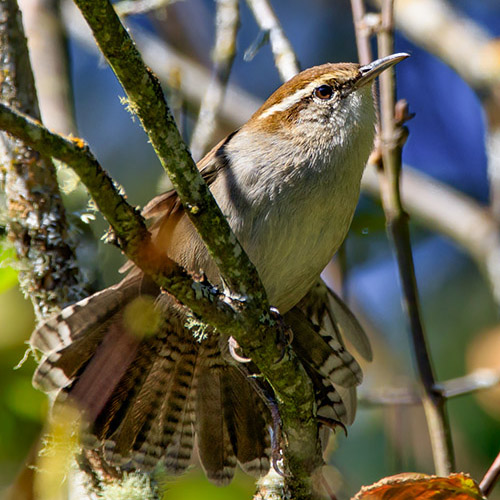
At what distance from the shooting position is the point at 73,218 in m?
3.50

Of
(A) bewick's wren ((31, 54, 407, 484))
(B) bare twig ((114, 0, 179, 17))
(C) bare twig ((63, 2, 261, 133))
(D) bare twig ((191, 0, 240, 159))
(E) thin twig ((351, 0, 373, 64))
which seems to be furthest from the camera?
(C) bare twig ((63, 2, 261, 133))

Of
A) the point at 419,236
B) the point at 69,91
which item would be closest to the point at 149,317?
the point at 69,91

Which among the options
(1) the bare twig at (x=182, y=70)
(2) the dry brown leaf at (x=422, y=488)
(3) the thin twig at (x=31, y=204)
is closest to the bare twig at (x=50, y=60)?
(1) the bare twig at (x=182, y=70)

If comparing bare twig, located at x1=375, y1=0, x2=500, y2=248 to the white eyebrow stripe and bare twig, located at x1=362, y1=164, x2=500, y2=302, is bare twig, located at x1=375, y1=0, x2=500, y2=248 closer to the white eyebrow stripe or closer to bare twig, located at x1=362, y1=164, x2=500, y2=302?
bare twig, located at x1=362, y1=164, x2=500, y2=302

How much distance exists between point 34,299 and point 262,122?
1291 millimetres

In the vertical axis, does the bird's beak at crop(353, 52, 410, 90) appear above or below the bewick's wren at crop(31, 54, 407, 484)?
above

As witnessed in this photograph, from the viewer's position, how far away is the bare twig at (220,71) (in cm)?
421

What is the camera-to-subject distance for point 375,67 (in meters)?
3.33

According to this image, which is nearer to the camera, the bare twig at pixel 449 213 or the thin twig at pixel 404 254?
the thin twig at pixel 404 254

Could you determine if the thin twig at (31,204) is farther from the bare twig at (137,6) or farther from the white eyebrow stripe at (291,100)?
the bare twig at (137,6)

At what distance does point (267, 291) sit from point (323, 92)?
3.12ft

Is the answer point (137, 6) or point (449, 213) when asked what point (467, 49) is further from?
point (137, 6)

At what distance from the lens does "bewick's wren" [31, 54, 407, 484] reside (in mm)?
3082

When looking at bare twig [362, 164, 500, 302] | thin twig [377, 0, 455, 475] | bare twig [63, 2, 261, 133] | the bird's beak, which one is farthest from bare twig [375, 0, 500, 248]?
bare twig [63, 2, 261, 133]
